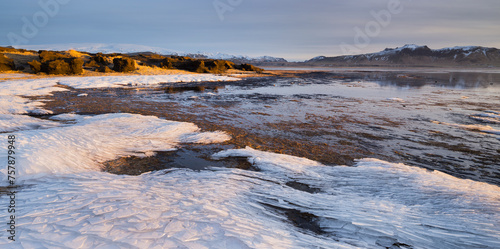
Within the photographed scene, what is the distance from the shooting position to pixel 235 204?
349 cm

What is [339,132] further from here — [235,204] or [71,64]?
[71,64]

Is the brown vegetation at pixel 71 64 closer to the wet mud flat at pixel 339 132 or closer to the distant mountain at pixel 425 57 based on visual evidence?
the wet mud flat at pixel 339 132

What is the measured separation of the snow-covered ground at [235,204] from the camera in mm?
2537

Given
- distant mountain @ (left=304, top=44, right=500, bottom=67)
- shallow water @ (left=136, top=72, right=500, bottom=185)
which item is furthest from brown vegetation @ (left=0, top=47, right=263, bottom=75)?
distant mountain @ (left=304, top=44, right=500, bottom=67)

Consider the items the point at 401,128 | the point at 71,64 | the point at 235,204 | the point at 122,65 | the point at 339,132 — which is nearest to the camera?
the point at 235,204

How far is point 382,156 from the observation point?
6.04 metres

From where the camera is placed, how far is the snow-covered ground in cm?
254

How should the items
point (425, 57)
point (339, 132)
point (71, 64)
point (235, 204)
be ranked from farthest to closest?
point (425, 57), point (71, 64), point (339, 132), point (235, 204)

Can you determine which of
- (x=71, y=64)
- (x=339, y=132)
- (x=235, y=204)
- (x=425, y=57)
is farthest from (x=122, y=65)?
(x=425, y=57)

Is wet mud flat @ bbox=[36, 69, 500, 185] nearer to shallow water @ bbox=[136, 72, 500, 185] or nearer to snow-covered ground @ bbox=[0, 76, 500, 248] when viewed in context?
shallow water @ bbox=[136, 72, 500, 185]

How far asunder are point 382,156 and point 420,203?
2521 mm

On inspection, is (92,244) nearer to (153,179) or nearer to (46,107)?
(153,179)

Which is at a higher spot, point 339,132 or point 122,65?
point 122,65

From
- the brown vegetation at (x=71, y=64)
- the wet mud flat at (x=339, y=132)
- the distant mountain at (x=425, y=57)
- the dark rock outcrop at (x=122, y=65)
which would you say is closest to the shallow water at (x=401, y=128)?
the wet mud flat at (x=339, y=132)
